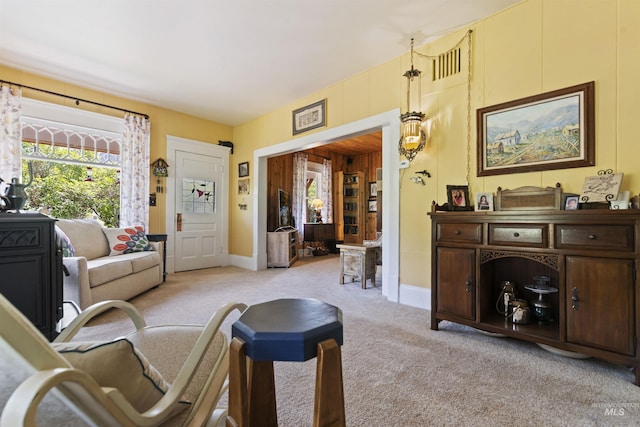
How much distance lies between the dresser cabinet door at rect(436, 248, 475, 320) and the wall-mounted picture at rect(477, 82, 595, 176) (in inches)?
33.7

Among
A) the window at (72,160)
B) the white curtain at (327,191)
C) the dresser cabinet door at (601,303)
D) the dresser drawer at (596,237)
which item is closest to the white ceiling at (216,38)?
the window at (72,160)

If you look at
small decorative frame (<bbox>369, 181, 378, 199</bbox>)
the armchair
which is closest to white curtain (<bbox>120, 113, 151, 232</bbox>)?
the armchair

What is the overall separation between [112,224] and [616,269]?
19.4 ft

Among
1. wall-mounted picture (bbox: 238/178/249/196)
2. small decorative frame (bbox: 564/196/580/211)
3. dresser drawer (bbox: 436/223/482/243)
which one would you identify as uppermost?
wall-mounted picture (bbox: 238/178/249/196)

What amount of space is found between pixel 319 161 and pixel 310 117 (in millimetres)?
3549

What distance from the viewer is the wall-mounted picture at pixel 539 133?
2.16 meters

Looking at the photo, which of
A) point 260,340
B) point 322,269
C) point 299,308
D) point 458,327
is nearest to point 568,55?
point 458,327

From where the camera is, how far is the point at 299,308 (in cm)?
106

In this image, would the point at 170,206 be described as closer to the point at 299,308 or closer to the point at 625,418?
the point at 299,308

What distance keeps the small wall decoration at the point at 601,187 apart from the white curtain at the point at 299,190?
5612mm

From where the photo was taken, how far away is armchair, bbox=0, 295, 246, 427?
1.61ft

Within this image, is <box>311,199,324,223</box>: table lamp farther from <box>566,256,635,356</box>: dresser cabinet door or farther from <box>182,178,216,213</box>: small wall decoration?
<box>566,256,635,356</box>: dresser cabinet door

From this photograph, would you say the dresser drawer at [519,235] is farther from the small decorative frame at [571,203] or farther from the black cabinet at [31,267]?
the black cabinet at [31,267]

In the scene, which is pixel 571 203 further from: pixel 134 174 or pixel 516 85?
pixel 134 174
